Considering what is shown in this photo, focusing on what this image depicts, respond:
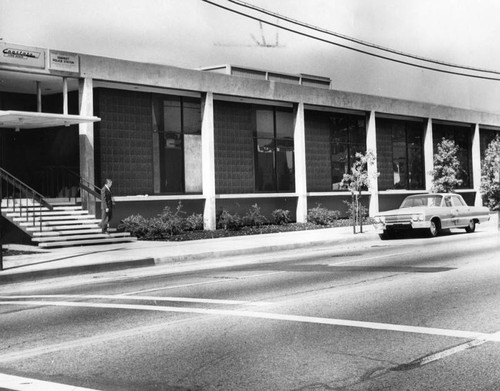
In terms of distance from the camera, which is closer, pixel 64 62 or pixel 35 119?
pixel 35 119

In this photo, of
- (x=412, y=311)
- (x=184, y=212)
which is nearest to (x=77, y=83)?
(x=184, y=212)

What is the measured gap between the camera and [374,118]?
3819 cm

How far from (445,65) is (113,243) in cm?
1634

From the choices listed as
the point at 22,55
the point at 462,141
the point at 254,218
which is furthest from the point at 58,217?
the point at 462,141

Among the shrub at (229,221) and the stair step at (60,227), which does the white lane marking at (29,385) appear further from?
the shrub at (229,221)

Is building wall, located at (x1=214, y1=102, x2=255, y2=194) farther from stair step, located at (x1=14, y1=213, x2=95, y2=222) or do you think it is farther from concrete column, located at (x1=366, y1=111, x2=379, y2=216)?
concrete column, located at (x1=366, y1=111, x2=379, y2=216)

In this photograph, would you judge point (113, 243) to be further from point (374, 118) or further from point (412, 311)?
point (374, 118)

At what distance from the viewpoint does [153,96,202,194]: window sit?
28594mm

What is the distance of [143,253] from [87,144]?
7.35 m

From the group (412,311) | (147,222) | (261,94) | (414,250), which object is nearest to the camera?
(412,311)

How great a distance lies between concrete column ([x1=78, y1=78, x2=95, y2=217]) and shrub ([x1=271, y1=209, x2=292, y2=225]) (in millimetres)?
9327

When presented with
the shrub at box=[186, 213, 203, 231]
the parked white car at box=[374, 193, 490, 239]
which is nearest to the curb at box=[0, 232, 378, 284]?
the parked white car at box=[374, 193, 490, 239]

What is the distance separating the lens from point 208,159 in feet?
97.4

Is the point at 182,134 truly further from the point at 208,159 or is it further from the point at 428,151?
the point at 428,151
